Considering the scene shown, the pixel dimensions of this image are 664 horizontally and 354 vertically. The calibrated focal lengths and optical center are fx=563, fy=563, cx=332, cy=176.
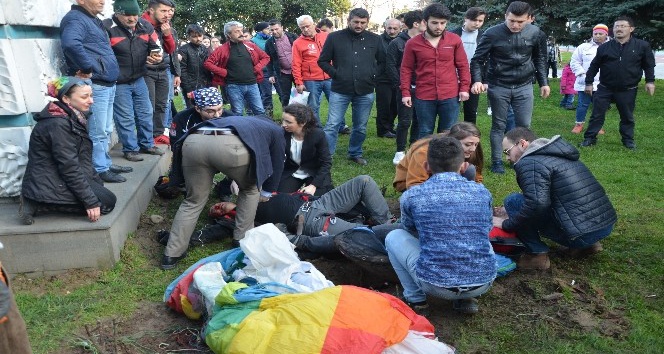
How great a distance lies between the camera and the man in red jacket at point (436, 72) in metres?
6.43

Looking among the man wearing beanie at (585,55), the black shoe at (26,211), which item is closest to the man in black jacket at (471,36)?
the man wearing beanie at (585,55)

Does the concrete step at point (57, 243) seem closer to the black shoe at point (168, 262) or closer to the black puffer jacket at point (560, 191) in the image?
the black shoe at point (168, 262)

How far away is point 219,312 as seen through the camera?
3.21 meters

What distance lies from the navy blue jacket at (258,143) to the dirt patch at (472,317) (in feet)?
3.06

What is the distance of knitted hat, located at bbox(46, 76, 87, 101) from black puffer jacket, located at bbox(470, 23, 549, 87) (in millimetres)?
4384

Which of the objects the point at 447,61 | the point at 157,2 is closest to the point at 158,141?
the point at 157,2

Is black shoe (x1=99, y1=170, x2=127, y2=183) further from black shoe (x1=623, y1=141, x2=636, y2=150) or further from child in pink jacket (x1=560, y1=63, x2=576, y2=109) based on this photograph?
child in pink jacket (x1=560, y1=63, x2=576, y2=109)

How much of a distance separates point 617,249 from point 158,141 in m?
5.29

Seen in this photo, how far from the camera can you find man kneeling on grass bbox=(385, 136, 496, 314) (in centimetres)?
331

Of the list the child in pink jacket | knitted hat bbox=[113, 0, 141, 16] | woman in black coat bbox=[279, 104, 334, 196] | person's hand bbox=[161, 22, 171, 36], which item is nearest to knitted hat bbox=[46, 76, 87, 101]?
knitted hat bbox=[113, 0, 141, 16]

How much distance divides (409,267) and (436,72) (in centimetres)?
344

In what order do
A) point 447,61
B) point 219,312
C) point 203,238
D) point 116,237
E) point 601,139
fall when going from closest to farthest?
point 219,312
point 116,237
point 203,238
point 447,61
point 601,139

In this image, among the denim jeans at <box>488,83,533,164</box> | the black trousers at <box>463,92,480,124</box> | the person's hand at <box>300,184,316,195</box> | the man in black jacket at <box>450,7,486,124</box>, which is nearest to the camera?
the person's hand at <box>300,184,316,195</box>

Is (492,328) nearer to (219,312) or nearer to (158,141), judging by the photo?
(219,312)
